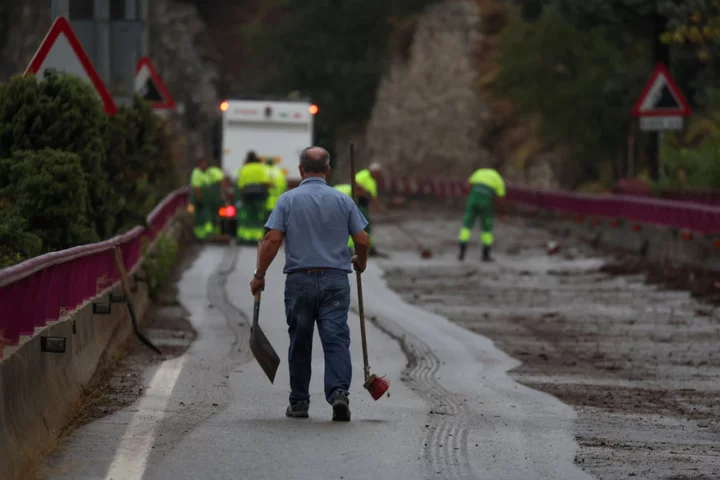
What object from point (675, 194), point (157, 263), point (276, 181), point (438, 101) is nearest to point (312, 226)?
point (157, 263)

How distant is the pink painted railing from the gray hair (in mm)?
12330

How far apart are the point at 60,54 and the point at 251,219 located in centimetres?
1543

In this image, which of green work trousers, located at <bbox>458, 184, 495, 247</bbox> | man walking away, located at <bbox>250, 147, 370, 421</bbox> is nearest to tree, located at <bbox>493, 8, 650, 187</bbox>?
green work trousers, located at <bbox>458, 184, 495, 247</bbox>

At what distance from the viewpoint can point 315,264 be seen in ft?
33.8

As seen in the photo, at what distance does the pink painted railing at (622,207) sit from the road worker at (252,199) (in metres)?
6.04

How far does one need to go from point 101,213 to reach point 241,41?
64.6 metres

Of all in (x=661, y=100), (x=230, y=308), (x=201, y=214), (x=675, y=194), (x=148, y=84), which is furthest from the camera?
(x=201, y=214)

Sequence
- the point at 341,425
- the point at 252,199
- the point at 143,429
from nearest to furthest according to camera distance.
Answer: the point at 143,429, the point at 341,425, the point at 252,199

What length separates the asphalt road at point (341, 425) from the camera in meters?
8.24

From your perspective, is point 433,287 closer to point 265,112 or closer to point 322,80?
point 265,112

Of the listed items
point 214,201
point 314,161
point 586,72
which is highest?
point 586,72

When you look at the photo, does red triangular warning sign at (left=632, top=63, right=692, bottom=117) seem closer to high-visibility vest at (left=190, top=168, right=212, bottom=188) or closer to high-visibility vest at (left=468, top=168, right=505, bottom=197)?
high-visibility vest at (left=468, top=168, right=505, bottom=197)

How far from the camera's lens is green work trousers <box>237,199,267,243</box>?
29.7 m

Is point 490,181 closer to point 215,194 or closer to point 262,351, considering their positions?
point 215,194
